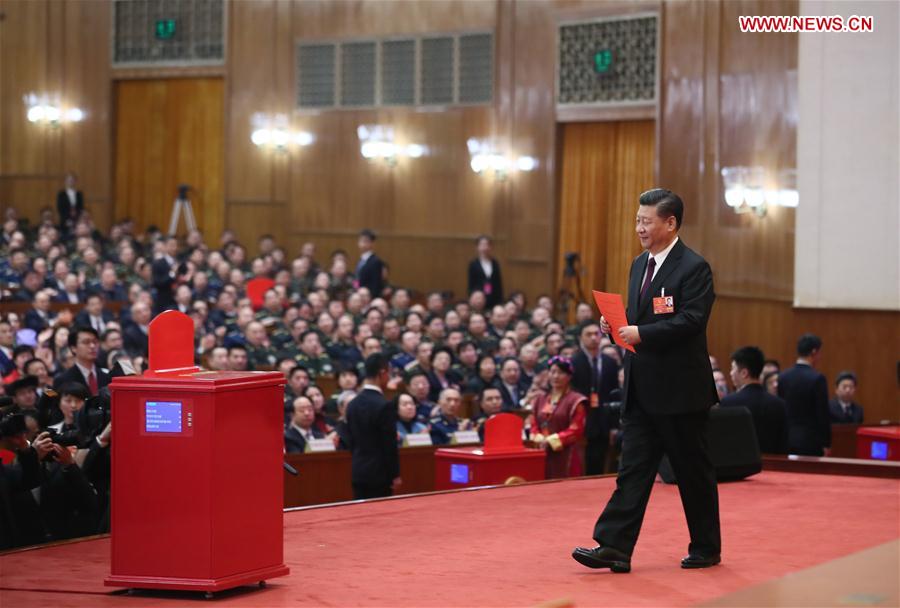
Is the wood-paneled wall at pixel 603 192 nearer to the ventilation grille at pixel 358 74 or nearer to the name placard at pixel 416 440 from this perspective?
the ventilation grille at pixel 358 74

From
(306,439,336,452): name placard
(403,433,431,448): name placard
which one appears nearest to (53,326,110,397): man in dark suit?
(306,439,336,452): name placard

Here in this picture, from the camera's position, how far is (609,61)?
45.7 feet

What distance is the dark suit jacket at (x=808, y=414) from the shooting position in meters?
7.65

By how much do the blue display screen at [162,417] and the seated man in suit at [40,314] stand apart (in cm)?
659

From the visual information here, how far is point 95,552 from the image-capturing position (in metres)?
4.48

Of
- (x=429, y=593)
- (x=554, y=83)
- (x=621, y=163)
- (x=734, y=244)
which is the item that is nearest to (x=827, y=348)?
(x=734, y=244)

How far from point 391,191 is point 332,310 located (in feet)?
14.0

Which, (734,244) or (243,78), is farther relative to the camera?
(243,78)

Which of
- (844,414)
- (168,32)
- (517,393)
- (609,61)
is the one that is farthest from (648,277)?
(168,32)

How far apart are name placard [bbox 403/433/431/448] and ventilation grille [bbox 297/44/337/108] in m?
8.90

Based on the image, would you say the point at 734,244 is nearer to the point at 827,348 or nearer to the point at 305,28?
the point at 827,348

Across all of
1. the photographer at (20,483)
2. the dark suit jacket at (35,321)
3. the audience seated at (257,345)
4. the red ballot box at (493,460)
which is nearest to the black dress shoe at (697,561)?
the audience seated at (257,345)

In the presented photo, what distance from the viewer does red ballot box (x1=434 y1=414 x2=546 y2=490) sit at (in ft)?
21.7

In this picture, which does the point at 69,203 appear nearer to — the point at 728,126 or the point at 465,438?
the point at 728,126
